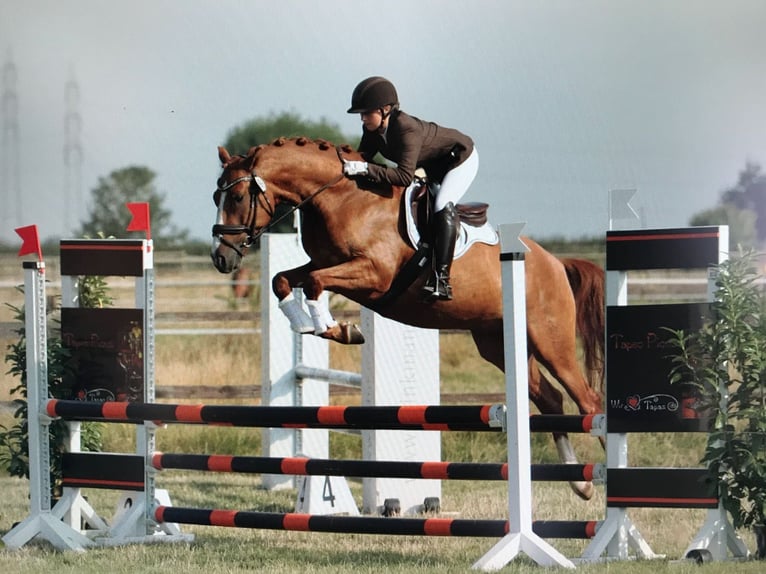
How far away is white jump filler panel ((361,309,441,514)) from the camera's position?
6.45 metres

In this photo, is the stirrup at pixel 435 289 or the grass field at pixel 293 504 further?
the stirrup at pixel 435 289

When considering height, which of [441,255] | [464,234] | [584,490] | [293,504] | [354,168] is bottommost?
[293,504]

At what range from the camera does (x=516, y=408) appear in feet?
13.8

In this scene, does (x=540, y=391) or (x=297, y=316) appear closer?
(x=297, y=316)

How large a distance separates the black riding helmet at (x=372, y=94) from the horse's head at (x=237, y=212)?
19.5 inches

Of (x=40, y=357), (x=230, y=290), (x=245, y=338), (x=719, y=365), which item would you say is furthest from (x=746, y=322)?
(x=230, y=290)

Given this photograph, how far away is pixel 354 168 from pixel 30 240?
1.67 metres

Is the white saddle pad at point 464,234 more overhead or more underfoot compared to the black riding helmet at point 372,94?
more underfoot

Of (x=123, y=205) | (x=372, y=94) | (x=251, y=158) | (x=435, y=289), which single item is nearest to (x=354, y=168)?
Result: (x=372, y=94)

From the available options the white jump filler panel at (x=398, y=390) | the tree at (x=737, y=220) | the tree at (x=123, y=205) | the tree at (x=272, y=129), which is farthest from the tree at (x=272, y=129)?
the white jump filler panel at (x=398, y=390)

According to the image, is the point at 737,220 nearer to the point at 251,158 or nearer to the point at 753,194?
the point at 753,194

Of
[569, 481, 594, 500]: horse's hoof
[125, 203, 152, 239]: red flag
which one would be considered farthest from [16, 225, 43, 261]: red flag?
[569, 481, 594, 500]: horse's hoof

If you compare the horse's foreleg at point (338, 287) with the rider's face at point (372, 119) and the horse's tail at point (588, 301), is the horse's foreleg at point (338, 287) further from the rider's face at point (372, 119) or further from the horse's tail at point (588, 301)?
the horse's tail at point (588, 301)

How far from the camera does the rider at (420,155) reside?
467cm
